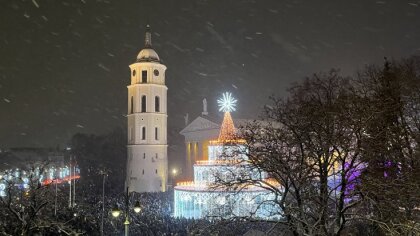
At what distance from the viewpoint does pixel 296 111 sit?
17.3 m

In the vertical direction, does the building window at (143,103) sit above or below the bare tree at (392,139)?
above

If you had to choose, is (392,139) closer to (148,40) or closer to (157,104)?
(157,104)

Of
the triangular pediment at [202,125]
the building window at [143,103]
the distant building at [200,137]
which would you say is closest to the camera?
the building window at [143,103]

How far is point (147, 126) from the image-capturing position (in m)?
56.7

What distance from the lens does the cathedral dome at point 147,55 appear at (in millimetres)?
58062

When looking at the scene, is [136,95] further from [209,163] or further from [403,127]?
[403,127]

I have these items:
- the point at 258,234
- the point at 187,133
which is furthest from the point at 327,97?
the point at 187,133

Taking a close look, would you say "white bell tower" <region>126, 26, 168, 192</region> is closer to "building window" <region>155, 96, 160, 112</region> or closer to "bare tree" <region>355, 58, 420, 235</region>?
"building window" <region>155, 96, 160, 112</region>

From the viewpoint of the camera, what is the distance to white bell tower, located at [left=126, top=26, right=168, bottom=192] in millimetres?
56125

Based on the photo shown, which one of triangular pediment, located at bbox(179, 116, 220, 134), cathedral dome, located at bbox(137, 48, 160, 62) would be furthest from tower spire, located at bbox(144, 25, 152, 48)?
triangular pediment, located at bbox(179, 116, 220, 134)

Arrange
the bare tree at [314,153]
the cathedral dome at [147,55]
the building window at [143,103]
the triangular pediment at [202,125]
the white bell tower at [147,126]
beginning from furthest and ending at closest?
the triangular pediment at [202,125]
the cathedral dome at [147,55]
the building window at [143,103]
the white bell tower at [147,126]
the bare tree at [314,153]

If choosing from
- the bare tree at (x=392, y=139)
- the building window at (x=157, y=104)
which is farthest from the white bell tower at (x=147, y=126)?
the bare tree at (x=392, y=139)

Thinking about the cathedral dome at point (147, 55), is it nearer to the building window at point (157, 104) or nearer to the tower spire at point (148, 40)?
the tower spire at point (148, 40)

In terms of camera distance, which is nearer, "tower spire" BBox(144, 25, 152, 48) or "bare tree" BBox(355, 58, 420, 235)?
"bare tree" BBox(355, 58, 420, 235)
